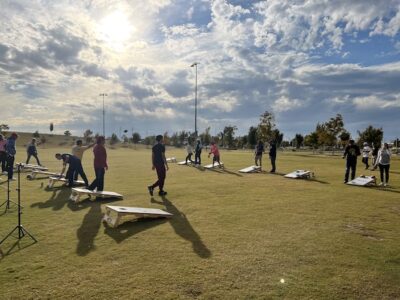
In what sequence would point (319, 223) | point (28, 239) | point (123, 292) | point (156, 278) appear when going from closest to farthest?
point (123, 292), point (156, 278), point (28, 239), point (319, 223)

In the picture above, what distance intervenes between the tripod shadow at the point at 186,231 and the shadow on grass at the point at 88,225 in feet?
6.38

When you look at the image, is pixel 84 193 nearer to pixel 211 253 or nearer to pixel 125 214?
pixel 125 214

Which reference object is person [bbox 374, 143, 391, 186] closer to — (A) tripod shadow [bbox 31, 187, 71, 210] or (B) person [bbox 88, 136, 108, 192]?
(B) person [bbox 88, 136, 108, 192]

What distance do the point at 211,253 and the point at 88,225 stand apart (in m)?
3.82

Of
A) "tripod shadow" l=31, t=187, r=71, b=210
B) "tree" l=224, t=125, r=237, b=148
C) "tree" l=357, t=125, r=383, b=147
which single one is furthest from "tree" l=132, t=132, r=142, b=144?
"tripod shadow" l=31, t=187, r=71, b=210

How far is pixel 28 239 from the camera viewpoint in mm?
7379

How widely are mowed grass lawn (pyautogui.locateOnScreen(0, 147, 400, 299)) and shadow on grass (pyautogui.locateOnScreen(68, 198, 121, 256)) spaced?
0.03 metres

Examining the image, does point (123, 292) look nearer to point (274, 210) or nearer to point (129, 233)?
point (129, 233)

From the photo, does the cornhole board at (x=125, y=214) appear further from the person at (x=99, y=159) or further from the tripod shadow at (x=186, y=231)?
the person at (x=99, y=159)

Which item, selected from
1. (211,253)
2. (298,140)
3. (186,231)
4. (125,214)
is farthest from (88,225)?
(298,140)

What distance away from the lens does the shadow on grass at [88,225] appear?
6863 mm

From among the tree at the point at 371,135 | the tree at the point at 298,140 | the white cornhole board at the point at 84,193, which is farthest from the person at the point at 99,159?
the tree at the point at 298,140

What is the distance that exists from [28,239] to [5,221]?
2.13m

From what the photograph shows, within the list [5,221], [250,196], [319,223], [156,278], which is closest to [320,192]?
[250,196]
